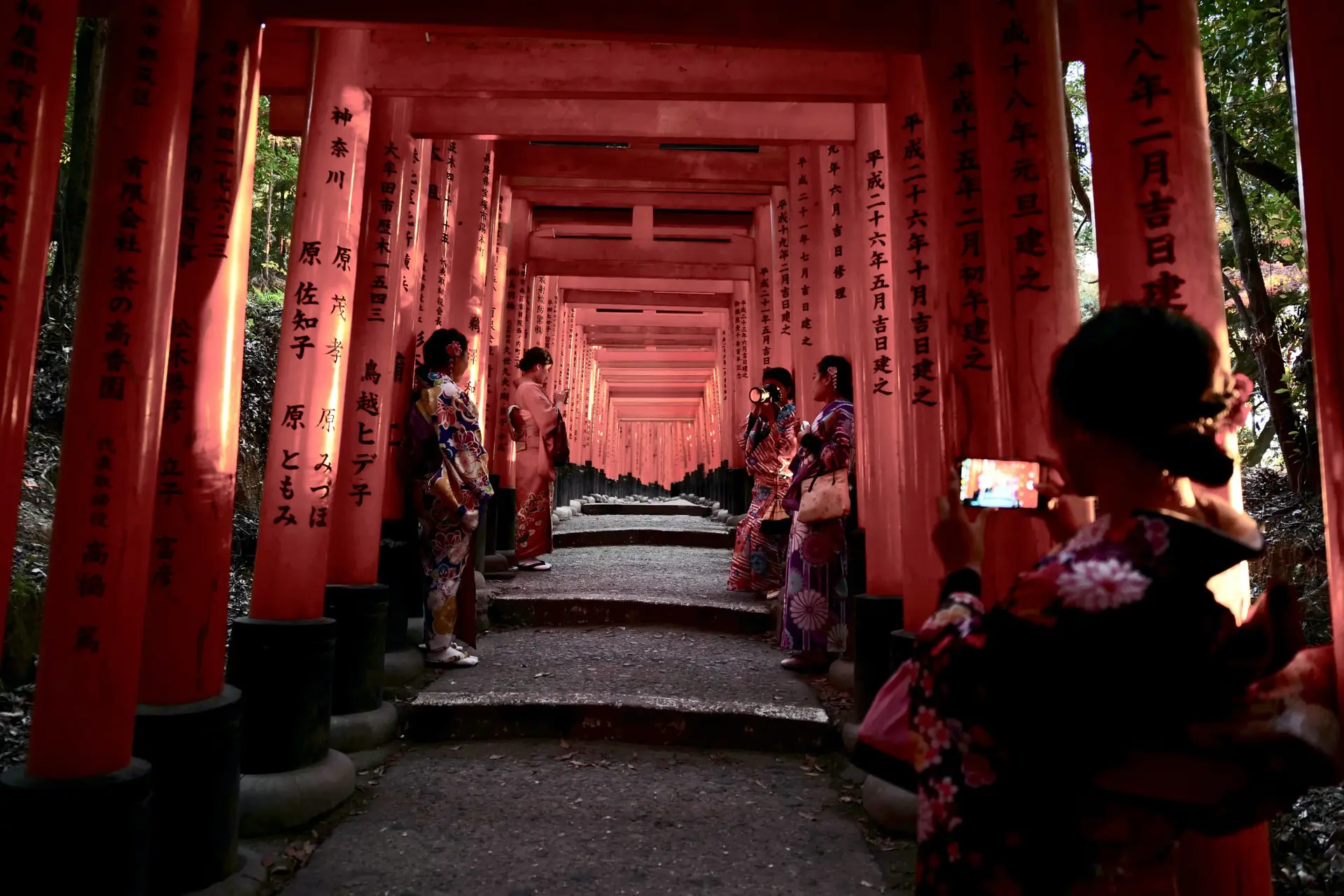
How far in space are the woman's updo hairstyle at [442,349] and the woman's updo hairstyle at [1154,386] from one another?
4.73m

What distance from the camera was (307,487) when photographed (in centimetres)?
373

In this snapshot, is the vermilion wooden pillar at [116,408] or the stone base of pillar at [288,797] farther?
the stone base of pillar at [288,797]

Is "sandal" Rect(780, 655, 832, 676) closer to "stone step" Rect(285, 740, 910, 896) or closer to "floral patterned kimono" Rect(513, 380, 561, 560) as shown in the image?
"stone step" Rect(285, 740, 910, 896)

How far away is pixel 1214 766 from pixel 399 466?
4.96m

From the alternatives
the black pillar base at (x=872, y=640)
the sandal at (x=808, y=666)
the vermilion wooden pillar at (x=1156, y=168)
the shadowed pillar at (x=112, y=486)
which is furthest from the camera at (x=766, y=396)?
the shadowed pillar at (x=112, y=486)

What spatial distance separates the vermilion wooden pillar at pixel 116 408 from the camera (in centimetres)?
227

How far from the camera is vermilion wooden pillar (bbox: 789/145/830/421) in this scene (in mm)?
6883

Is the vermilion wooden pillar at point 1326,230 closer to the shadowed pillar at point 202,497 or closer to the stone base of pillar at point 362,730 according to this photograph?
the shadowed pillar at point 202,497

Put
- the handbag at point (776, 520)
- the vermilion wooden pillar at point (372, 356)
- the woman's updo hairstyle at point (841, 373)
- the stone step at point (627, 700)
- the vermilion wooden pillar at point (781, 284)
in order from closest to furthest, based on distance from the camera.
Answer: the stone step at point (627, 700) → the vermilion wooden pillar at point (372, 356) → the woman's updo hairstyle at point (841, 373) → the handbag at point (776, 520) → the vermilion wooden pillar at point (781, 284)

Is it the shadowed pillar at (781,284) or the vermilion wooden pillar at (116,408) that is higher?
the shadowed pillar at (781,284)

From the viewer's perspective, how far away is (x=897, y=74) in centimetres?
397

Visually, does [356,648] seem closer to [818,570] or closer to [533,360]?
[818,570]

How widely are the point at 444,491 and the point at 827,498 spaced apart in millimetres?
2450

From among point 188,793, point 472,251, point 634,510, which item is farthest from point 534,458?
point 634,510
